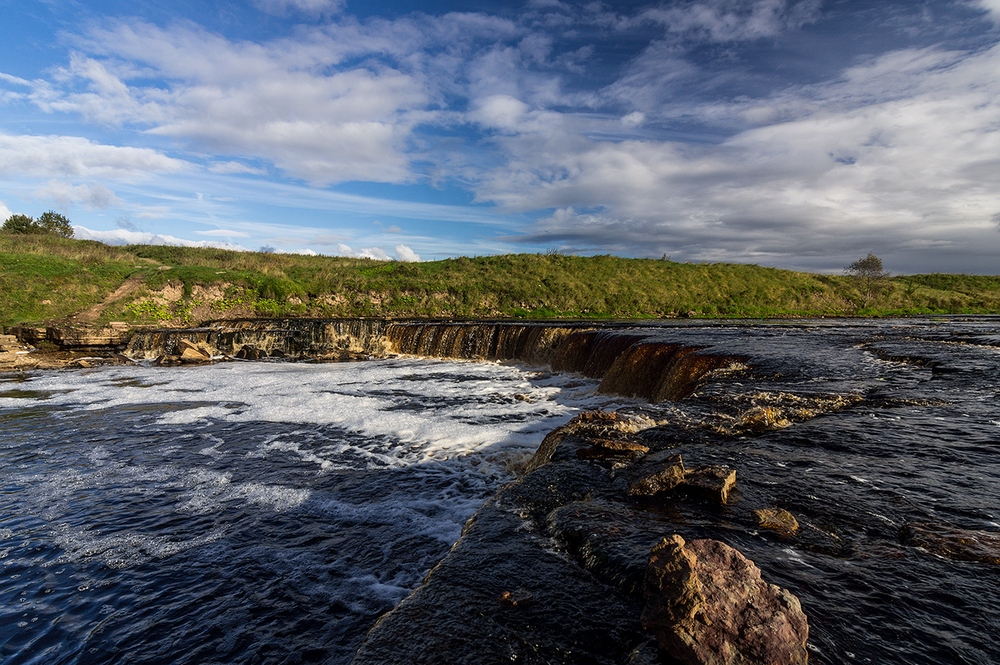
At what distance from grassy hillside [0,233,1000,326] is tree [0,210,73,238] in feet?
32.3

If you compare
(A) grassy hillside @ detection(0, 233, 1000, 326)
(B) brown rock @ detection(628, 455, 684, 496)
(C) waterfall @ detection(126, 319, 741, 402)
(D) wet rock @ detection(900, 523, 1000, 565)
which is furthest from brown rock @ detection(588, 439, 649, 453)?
(A) grassy hillside @ detection(0, 233, 1000, 326)

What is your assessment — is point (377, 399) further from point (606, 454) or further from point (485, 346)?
point (606, 454)

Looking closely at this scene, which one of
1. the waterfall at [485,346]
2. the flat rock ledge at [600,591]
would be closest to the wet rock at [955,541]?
the flat rock ledge at [600,591]

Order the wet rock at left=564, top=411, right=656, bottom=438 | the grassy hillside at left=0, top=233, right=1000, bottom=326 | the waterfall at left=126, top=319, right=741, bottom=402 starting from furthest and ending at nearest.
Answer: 1. the grassy hillside at left=0, top=233, right=1000, bottom=326
2. the waterfall at left=126, top=319, right=741, bottom=402
3. the wet rock at left=564, top=411, right=656, bottom=438

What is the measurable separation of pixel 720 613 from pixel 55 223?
2729 inches

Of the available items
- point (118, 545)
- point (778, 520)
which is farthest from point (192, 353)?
point (778, 520)

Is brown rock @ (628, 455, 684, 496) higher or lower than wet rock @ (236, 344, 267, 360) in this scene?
higher

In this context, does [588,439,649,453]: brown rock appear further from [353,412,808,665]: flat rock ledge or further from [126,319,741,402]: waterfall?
[126,319,741,402]: waterfall

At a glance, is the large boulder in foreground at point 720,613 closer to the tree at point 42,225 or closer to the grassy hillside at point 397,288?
the grassy hillside at point 397,288

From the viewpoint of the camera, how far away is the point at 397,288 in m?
39.7

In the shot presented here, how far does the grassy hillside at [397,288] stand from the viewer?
2988 centimetres

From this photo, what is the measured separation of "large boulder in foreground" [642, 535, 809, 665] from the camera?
2131 mm

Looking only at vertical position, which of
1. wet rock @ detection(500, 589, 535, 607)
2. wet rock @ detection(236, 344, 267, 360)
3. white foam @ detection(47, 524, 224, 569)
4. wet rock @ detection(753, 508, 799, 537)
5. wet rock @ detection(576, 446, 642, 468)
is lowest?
wet rock @ detection(236, 344, 267, 360)

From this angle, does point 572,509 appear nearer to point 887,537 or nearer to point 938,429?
point 887,537
